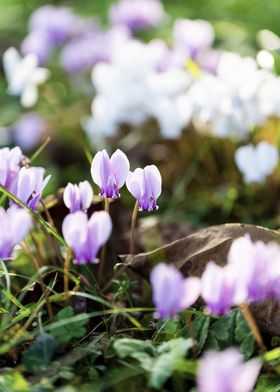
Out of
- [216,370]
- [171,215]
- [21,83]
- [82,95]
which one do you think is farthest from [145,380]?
[82,95]

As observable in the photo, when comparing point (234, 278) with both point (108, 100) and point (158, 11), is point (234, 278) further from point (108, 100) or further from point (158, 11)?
point (158, 11)

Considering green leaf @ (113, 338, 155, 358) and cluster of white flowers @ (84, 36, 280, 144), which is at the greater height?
green leaf @ (113, 338, 155, 358)

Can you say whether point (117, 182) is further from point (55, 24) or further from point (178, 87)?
point (55, 24)

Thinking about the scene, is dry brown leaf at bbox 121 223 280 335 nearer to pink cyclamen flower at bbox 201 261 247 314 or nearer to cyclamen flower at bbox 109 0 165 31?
pink cyclamen flower at bbox 201 261 247 314

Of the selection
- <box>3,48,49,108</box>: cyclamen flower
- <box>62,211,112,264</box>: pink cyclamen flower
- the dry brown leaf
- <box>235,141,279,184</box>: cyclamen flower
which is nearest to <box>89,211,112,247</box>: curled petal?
<box>62,211,112,264</box>: pink cyclamen flower

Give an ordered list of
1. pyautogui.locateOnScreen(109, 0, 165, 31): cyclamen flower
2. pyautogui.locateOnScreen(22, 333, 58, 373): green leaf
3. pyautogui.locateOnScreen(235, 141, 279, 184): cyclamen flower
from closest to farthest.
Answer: pyautogui.locateOnScreen(22, 333, 58, 373): green leaf
pyautogui.locateOnScreen(235, 141, 279, 184): cyclamen flower
pyautogui.locateOnScreen(109, 0, 165, 31): cyclamen flower

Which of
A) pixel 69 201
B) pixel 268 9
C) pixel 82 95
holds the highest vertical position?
pixel 69 201
